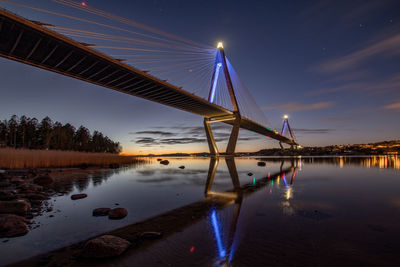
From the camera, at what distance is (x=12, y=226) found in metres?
4.48

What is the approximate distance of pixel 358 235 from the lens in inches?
163

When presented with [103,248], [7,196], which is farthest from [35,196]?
[103,248]

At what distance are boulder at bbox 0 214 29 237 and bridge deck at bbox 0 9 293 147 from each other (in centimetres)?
1555

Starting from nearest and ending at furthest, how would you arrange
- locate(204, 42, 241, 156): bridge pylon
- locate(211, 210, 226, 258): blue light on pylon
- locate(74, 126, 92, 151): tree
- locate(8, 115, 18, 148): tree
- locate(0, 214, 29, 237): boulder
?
locate(211, 210, 226, 258): blue light on pylon
locate(0, 214, 29, 237): boulder
locate(204, 42, 241, 156): bridge pylon
locate(8, 115, 18, 148): tree
locate(74, 126, 92, 151): tree

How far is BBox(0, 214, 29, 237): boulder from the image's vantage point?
430 cm

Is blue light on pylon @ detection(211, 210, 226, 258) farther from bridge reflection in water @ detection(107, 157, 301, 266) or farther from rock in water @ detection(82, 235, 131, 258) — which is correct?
rock in water @ detection(82, 235, 131, 258)

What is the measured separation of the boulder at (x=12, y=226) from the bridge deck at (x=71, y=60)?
15.5m

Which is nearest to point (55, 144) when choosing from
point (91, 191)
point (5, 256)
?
point (91, 191)

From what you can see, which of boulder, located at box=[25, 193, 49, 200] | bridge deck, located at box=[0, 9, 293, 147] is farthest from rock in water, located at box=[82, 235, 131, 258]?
bridge deck, located at box=[0, 9, 293, 147]

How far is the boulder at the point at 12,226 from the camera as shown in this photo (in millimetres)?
4301

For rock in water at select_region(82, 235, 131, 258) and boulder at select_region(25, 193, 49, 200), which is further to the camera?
boulder at select_region(25, 193, 49, 200)

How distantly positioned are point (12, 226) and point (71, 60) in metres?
19.7

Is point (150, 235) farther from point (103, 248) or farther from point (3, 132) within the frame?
point (3, 132)

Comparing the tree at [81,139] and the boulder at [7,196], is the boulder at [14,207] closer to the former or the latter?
the boulder at [7,196]
